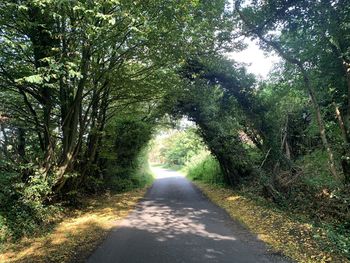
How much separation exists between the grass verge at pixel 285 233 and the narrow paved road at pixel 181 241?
1.08 ft

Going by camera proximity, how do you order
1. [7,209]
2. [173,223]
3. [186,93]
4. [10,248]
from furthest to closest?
[186,93] → [173,223] → [7,209] → [10,248]

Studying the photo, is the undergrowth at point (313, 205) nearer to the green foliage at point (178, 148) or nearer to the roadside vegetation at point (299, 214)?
the roadside vegetation at point (299, 214)

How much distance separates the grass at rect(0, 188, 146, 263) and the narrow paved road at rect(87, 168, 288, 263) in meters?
0.36

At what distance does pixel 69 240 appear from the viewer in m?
7.65

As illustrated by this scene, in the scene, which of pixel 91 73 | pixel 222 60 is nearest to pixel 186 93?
pixel 222 60

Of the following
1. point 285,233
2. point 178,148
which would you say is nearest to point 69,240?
point 285,233

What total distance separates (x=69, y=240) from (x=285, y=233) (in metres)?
4.91

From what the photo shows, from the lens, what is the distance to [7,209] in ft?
28.0

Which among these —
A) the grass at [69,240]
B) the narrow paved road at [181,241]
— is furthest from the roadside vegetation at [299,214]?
the grass at [69,240]

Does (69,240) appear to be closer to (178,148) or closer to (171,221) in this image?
(171,221)

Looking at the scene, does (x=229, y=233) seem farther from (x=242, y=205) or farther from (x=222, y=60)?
(x=222, y=60)

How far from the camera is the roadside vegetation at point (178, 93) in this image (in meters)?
8.07

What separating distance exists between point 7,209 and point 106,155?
7.05m

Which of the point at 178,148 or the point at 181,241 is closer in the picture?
the point at 181,241
